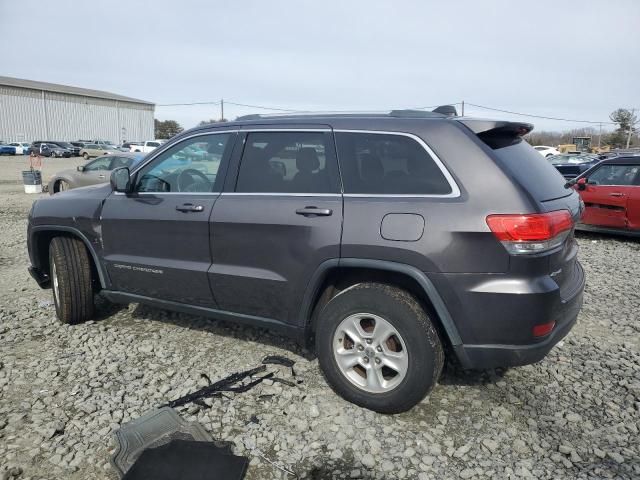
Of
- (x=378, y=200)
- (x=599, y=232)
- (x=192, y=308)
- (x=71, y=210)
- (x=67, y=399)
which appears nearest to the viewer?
(x=378, y=200)

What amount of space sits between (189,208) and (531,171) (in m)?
2.35

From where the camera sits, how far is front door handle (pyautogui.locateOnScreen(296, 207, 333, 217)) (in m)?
3.00

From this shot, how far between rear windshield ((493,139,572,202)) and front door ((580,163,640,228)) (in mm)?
5887

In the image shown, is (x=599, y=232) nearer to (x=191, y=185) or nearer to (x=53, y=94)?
(x=191, y=185)

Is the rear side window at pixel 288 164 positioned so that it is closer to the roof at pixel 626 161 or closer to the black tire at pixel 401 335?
the black tire at pixel 401 335

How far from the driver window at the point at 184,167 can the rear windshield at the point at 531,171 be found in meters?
2.04

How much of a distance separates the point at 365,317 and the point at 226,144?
5.45 ft

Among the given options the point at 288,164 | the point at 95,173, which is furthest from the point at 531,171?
the point at 95,173

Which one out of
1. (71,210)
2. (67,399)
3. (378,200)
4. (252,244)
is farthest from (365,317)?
(71,210)

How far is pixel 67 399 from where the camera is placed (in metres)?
3.16

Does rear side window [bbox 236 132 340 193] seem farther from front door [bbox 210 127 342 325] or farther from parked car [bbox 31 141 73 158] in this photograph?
parked car [bbox 31 141 73 158]

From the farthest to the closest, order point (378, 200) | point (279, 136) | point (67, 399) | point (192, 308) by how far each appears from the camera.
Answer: point (192, 308) < point (279, 136) < point (67, 399) < point (378, 200)

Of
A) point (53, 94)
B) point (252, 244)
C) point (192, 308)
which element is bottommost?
point (192, 308)

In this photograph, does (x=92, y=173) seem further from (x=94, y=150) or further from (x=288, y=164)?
(x=94, y=150)
